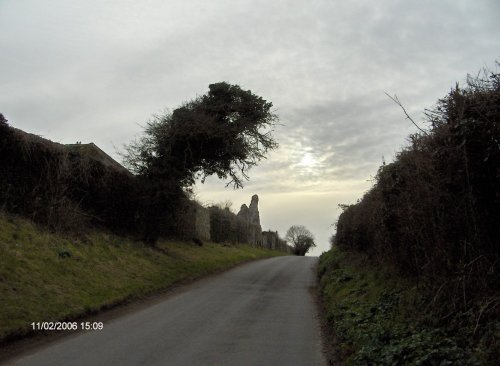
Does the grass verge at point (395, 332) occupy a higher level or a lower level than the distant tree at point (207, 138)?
lower

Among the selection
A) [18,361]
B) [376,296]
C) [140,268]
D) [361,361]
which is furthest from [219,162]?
[361,361]

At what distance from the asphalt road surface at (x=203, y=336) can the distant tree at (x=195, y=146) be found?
341 inches

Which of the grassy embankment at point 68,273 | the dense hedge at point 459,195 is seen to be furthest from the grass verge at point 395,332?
the grassy embankment at point 68,273

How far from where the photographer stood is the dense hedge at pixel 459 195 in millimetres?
6230

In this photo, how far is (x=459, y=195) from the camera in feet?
22.3

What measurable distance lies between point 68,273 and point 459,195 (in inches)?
461

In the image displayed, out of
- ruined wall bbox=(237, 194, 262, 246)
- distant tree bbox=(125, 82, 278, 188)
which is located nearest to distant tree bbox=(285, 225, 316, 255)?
ruined wall bbox=(237, 194, 262, 246)

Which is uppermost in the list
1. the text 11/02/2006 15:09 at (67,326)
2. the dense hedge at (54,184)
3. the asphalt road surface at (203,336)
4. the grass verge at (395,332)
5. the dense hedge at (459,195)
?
the dense hedge at (54,184)

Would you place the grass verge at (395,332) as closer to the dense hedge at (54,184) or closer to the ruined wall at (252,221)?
the dense hedge at (54,184)

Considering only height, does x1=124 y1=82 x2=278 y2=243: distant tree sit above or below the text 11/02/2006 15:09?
above

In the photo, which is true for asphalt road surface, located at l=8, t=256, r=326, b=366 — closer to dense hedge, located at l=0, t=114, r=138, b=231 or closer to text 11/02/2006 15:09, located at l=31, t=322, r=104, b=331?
text 11/02/2006 15:09, located at l=31, t=322, r=104, b=331

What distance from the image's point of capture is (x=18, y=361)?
8.05 metres

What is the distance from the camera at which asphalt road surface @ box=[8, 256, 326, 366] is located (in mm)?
8180

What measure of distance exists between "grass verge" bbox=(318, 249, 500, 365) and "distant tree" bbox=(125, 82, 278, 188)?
1350 centimetres
